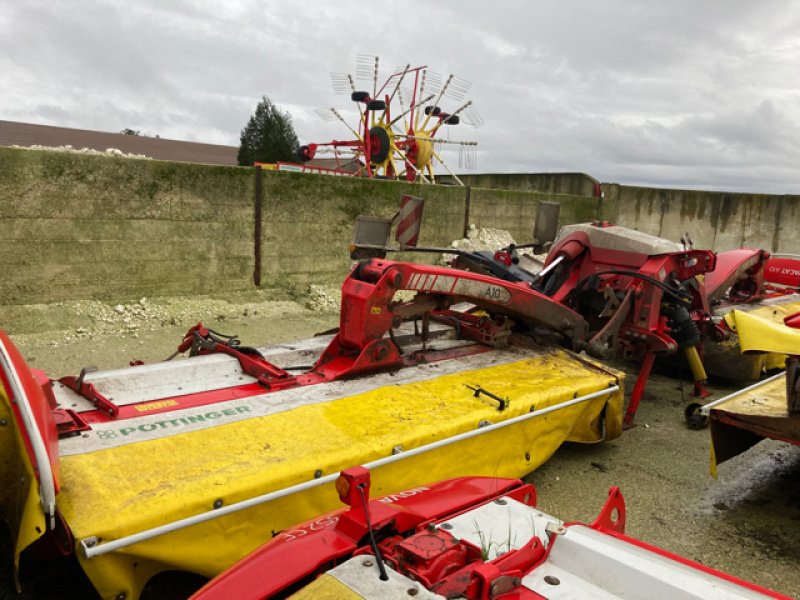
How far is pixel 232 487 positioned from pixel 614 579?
4.92 ft

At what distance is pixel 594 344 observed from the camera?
4844 mm

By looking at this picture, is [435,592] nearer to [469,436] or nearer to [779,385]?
[469,436]

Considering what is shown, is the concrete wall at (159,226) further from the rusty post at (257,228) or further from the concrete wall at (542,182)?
the concrete wall at (542,182)

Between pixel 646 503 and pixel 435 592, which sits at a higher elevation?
pixel 435 592

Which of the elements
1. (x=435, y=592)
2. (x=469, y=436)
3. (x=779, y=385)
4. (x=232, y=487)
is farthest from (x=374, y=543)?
(x=779, y=385)

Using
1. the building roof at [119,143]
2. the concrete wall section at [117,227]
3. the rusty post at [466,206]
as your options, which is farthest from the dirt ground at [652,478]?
the building roof at [119,143]

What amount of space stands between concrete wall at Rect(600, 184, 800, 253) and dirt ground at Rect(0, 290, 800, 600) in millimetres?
9355

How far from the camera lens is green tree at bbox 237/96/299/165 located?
23.6 m

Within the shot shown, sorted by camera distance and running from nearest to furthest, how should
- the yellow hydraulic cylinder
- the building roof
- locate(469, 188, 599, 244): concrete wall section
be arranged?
the yellow hydraulic cylinder
locate(469, 188, 599, 244): concrete wall section
the building roof

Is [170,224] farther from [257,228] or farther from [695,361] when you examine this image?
[695,361]

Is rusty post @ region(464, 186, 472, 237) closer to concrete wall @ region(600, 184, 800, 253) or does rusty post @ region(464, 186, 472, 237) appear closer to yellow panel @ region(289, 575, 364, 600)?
concrete wall @ region(600, 184, 800, 253)

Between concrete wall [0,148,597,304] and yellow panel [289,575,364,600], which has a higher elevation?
concrete wall [0,148,597,304]

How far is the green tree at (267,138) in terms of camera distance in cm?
2364

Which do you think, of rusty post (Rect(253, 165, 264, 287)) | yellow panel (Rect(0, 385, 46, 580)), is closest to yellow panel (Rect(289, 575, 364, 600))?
yellow panel (Rect(0, 385, 46, 580))
